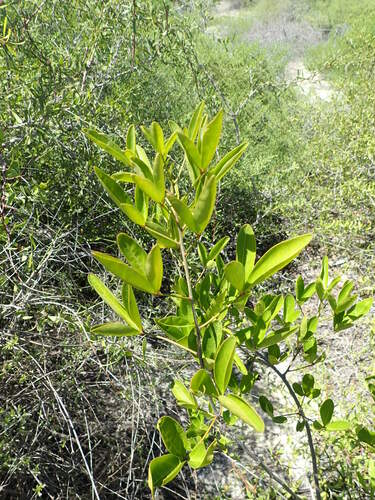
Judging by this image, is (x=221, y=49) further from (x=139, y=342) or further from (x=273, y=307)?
(x=273, y=307)

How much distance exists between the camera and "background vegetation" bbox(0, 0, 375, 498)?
1238 millimetres

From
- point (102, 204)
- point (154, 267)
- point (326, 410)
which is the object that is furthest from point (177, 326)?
point (102, 204)

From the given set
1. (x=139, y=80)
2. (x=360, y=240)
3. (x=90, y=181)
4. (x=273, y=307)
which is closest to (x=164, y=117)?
(x=139, y=80)

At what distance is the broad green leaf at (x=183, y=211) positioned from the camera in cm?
47

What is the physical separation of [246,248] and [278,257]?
71 mm

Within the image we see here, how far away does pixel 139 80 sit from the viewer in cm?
216

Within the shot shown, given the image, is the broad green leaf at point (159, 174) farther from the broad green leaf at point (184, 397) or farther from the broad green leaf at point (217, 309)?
the broad green leaf at point (184, 397)

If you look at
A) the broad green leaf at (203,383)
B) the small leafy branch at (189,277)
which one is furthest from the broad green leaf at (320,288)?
the broad green leaf at (203,383)

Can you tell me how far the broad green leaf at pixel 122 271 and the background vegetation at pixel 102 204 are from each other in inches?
26.4

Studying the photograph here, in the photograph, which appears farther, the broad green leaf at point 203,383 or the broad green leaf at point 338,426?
the broad green leaf at point 338,426

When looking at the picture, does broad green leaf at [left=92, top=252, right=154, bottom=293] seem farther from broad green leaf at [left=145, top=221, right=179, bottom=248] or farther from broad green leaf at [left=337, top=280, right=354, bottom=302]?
broad green leaf at [left=337, top=280, right=354, bottom=302]

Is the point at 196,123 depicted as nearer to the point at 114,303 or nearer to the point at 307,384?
the point at 114,303

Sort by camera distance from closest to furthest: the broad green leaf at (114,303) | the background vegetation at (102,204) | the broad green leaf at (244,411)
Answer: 1. the broad green leaf at (244,411)
2. the broad green leaf at (114,303)
3. the background vegetation at (102,204)

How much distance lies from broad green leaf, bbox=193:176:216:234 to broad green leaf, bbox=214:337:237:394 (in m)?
0.13
